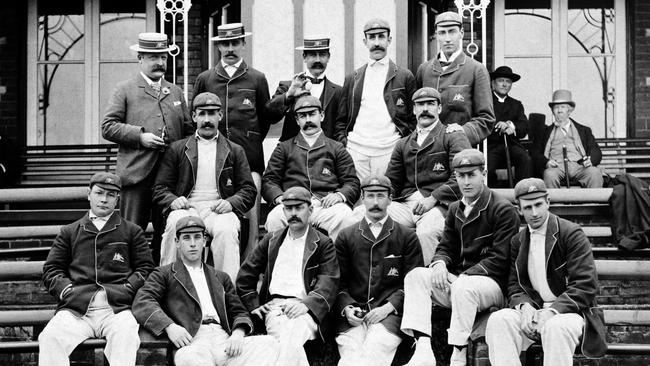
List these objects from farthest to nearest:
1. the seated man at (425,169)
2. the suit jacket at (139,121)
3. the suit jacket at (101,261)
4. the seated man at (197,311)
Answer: the suit jacket at (139,121) < the seated man at (425,169) < the suit jacket at (101,261) < the seated man at (197,311)

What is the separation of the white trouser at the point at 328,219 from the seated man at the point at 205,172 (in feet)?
0.85

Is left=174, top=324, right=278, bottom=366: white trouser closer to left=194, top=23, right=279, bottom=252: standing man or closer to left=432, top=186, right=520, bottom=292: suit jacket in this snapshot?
left=432, top=186, right=520, bottom=292: suit jacket

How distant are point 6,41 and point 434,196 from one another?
7.06m

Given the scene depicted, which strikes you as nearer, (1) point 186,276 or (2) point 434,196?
(1) point 186,276

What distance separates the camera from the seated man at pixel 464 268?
29.1 feet

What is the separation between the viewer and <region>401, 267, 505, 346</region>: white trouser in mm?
8859

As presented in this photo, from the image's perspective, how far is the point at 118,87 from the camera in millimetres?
10383

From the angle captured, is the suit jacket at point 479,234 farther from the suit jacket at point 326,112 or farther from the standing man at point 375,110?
the suit jacket at point 326,112

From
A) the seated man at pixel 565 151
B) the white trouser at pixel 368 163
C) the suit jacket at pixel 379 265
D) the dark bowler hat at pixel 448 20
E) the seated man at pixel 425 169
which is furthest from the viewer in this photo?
the seated man at pixel 565 151

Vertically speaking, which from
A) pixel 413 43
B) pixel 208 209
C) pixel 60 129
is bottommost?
pixel 208 209

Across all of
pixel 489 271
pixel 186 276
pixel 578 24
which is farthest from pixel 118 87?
pixel 578 24

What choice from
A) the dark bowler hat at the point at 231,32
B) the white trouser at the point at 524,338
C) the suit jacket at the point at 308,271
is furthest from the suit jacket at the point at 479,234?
the dark bowler hat at the point at 231,32

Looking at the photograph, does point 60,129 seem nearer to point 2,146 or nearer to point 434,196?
point 2,146

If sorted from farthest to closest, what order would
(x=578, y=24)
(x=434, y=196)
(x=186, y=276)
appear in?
(x=578, y=24), (x=434, y=196), (x=186, y=276)
